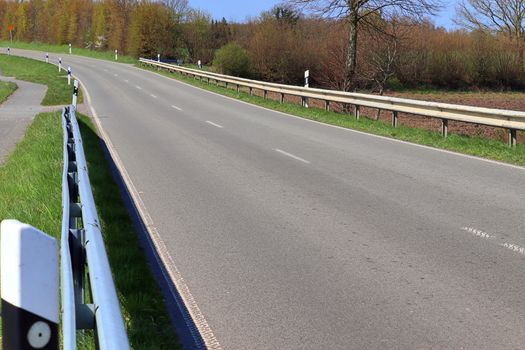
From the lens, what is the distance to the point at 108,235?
6184mm

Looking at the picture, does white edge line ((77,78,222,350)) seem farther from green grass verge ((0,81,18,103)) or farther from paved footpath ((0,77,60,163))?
green grass verge ((0,81,18,103))

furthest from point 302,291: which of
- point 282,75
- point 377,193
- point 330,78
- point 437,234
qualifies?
point 282,75

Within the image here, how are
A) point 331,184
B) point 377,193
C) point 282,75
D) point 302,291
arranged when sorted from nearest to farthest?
point 302,291
point 377,193
point 331,184
point 282,75

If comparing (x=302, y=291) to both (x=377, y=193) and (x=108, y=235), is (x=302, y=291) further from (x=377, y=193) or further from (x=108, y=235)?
(x=377, y=193)

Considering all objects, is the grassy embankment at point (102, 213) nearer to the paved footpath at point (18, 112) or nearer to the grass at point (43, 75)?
the paved footpath at point (18, 112)

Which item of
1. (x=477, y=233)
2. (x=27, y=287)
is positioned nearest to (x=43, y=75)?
(x=477, y=233)

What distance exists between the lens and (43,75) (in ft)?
137

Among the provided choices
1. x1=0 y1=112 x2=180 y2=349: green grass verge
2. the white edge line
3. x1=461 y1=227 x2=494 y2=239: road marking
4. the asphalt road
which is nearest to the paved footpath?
x1=0 y1=112 x2=180 y2=349: green grass verge

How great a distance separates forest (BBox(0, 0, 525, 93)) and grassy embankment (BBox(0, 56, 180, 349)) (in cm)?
1714

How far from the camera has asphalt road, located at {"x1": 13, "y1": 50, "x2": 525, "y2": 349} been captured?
4.12 m

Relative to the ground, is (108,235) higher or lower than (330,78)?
lower

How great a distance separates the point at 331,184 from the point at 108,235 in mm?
3814

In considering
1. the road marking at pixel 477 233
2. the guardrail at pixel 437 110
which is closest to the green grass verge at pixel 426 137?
the guardrail at pixel 437 110

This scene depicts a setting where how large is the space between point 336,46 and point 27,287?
133 ft
